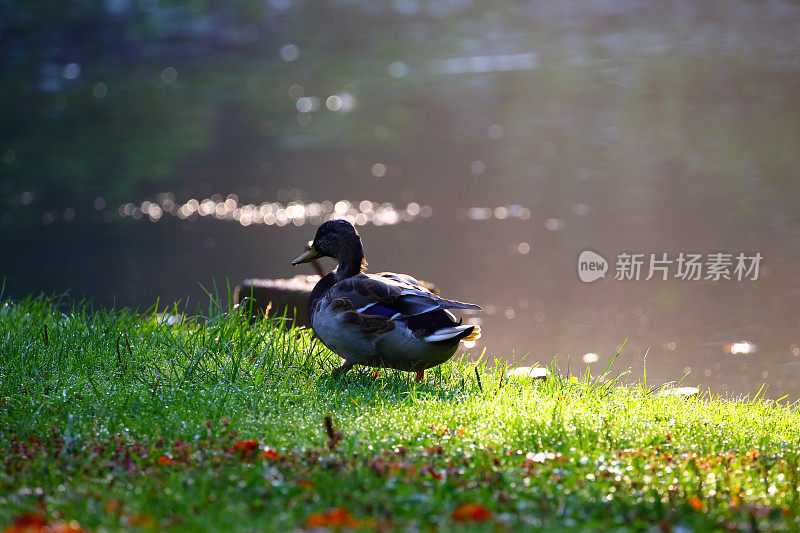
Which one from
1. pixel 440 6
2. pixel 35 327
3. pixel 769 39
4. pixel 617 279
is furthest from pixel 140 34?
pixel 35 327

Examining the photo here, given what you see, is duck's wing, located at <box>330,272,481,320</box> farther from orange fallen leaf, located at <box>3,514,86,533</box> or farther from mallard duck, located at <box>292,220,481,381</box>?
orange fallen leaf, located at <box>3,514,86,533</box>

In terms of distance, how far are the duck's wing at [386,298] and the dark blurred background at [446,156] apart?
3608 mm

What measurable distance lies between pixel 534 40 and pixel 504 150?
24.6 metres

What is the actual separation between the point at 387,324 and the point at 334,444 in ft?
5.47

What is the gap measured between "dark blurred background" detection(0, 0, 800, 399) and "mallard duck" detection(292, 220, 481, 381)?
350 cm

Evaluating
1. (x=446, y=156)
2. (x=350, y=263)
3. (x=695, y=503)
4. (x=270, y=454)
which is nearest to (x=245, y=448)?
(x=270, y=454)

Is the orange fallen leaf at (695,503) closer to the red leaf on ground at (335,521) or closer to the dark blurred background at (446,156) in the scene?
the red leaf on ground at (335,521)

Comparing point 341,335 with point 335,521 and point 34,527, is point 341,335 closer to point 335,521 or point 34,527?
point 335,521

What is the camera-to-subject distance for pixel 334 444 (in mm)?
5656

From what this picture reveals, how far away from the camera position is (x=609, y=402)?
7.38m

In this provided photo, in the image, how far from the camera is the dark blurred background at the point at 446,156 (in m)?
14.5

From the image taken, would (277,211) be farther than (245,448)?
Yes

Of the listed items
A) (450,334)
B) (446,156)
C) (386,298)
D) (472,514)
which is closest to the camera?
(472,514)

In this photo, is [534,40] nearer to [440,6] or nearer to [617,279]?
[440,6]
